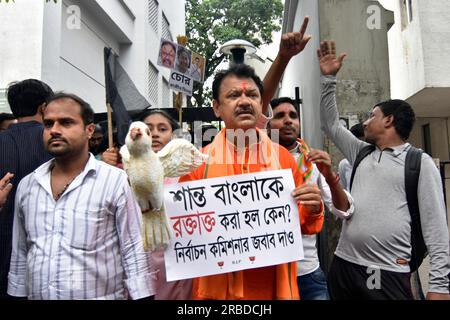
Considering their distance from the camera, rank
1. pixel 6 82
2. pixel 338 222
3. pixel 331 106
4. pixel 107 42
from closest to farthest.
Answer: pixel 331 106 → pixel 338 222 → pixel 6 82 → pixel 107 42

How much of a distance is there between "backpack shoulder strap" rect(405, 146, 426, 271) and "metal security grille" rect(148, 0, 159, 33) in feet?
39.6

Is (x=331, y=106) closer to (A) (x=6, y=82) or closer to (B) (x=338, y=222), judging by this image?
(B) (x=338, y=222)

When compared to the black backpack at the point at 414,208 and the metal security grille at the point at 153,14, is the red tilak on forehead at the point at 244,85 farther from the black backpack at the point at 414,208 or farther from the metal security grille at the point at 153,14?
the metal security grille at the point at 153,14

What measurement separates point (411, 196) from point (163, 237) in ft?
5.40

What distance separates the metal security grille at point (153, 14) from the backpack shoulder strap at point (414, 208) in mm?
12085

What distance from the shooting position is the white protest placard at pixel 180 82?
13.3ft

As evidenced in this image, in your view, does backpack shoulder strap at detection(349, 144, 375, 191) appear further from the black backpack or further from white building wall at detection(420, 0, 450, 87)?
white building wall at detection(420, 0, 450, 87)

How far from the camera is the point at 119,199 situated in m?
2.16

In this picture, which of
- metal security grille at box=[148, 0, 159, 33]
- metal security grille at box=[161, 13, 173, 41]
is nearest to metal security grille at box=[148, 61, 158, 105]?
metal security grille at box=[148, 0, 159, 33]

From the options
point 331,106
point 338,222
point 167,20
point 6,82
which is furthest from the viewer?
point 167,20

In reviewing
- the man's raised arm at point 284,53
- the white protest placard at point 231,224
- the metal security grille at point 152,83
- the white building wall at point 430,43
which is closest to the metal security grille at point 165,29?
the metal security grille at point 152,83

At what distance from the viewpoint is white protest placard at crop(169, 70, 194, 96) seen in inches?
159

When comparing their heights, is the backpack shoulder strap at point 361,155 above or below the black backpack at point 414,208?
above
